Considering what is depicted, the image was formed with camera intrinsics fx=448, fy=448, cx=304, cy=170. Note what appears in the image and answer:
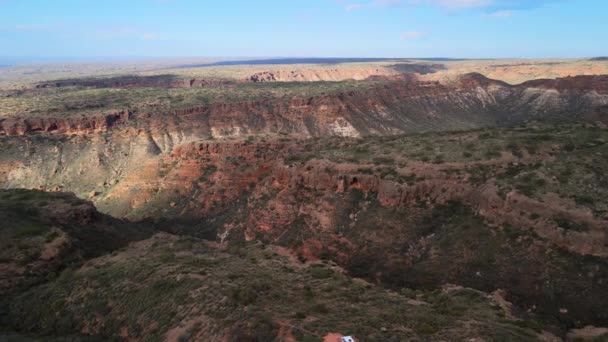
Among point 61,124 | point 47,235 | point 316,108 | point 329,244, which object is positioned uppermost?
point 316,108

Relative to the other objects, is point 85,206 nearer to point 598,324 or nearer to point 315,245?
point 315,245

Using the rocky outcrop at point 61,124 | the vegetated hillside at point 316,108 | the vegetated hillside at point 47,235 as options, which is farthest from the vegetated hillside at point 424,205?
the rocky outcrop at point 61,124

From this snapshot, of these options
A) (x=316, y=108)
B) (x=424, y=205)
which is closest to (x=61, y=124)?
(x=316, y=108)

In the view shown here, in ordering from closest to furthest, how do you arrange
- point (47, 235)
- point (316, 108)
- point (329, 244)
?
point (47, 235)
point (329, 244)
point (316, 108)

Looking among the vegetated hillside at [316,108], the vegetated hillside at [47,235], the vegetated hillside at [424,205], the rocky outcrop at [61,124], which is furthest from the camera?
the vegetated hillside at [316,108]

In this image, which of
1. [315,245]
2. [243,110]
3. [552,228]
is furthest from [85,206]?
[243,110]

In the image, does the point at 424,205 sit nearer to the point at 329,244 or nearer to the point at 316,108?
the point at 329,244

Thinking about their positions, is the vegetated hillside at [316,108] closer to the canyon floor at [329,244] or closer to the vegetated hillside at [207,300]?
the canyon floor at [329,244]

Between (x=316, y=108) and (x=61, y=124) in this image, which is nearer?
(x=61, y=124)

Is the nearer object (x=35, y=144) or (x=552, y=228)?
(x=552, y=228)
